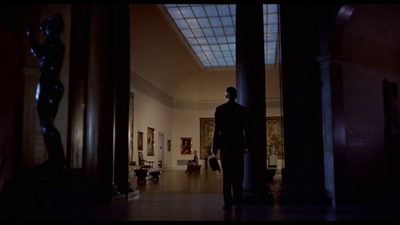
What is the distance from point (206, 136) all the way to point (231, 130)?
2198cm

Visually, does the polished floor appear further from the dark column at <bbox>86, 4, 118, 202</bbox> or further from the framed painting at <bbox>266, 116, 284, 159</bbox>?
the framed painting at <bbox>266, 116, 284, 159</bbox>

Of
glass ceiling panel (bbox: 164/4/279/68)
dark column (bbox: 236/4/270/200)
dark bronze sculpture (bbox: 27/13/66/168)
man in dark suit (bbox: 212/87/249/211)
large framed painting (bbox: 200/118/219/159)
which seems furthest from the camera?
large framed painting (bbox: 200/118/219/159)

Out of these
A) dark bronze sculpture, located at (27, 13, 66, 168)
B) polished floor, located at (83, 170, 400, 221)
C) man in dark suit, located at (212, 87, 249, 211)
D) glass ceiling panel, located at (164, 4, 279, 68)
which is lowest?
polished floor, located at (83, 170, 400, 221)

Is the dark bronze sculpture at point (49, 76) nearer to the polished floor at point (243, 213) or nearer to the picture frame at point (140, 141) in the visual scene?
the polished floor at point (243, 213)

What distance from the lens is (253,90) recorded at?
249 inches

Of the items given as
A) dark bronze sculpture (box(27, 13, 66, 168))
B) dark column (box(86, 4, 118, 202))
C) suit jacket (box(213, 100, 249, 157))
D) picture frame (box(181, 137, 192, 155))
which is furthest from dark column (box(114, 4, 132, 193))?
picture frame (box(181, 137, 192, 155))

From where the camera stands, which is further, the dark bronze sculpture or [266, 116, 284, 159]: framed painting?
[266, 116, 284, 159]: framed painting

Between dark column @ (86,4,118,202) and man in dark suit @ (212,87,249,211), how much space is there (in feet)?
7.95

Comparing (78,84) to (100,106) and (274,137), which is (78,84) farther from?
(274,137)

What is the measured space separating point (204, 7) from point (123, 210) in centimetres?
1262

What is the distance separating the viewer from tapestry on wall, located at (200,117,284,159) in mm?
25656

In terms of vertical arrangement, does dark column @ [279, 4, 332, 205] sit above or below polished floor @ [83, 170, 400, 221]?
above

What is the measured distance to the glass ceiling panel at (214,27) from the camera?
54.9ft

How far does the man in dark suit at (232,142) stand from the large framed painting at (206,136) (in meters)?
21.4
